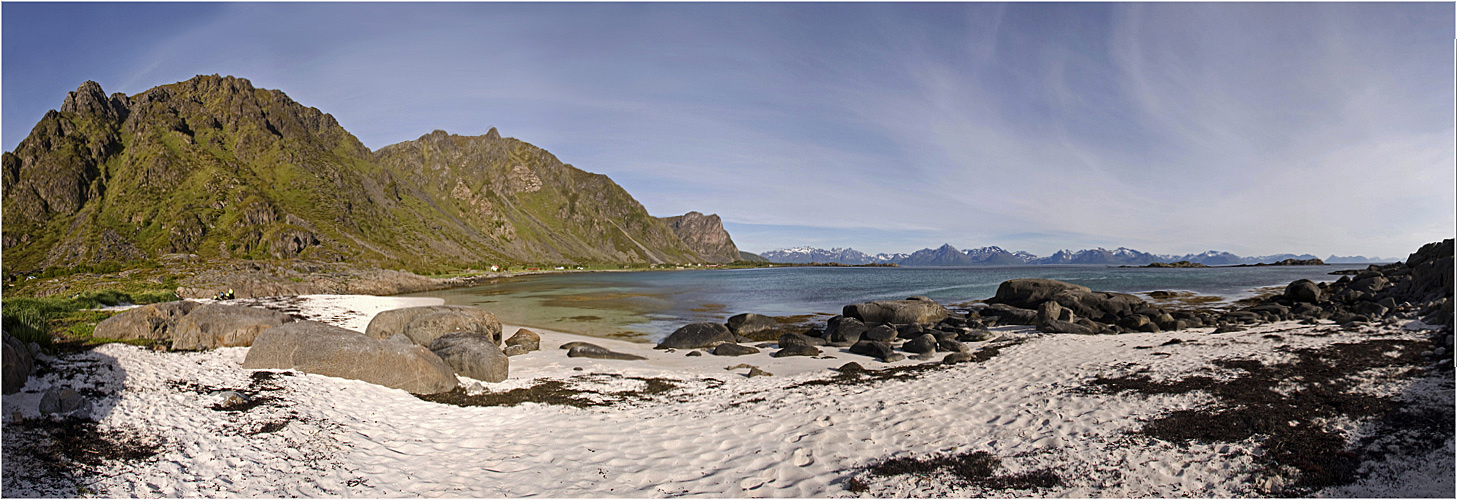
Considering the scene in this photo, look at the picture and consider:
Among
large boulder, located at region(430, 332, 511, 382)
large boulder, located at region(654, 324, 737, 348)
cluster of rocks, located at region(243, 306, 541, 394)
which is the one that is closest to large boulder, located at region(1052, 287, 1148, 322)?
large boulder, located at region(654, 324, 737, 348)

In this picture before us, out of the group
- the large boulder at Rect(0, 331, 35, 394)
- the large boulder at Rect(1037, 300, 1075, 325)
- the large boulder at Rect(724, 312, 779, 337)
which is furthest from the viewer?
the large boulder at Rect(724, 312, 779, 337)

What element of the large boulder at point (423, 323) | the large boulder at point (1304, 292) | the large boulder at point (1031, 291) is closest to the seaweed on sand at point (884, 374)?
the large boulder at point (423, 323)

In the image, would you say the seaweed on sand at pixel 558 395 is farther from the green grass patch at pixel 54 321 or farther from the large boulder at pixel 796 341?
the large boulder at pixel 796 341

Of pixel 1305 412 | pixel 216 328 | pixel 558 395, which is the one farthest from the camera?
pixel 216 328

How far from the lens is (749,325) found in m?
27.7

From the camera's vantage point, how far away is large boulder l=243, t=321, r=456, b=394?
472 inches

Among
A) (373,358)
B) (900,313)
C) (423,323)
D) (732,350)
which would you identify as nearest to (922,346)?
(732,350)

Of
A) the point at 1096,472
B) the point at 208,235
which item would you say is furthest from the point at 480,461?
the point at 208,235

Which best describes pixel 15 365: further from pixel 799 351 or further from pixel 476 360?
pixel 799 351

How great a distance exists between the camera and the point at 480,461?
820 centimetres

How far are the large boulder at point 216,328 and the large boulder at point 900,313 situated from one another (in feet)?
80.6

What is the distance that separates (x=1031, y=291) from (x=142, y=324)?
4124 centimetres

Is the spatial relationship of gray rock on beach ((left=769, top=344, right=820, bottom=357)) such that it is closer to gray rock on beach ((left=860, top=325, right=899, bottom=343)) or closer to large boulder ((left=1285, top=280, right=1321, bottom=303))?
gray rock on beach ((left=860, top=325, right=899, bottom=343))

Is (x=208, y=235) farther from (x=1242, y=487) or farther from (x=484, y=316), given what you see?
(x=1242, y=487)
